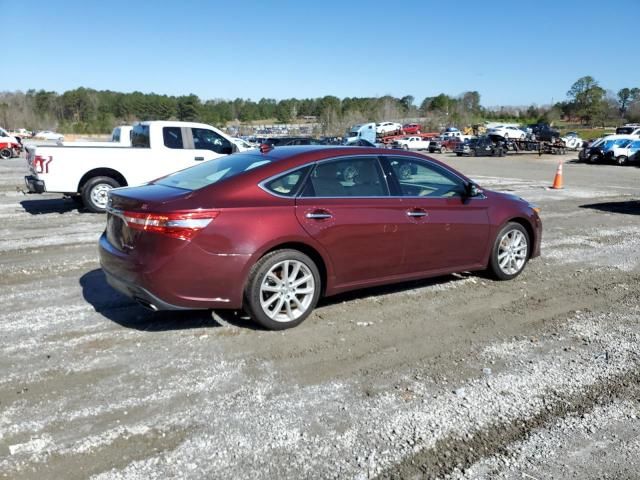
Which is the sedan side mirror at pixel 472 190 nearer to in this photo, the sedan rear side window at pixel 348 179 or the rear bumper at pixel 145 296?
the sedan rear side window at pixel 348 179

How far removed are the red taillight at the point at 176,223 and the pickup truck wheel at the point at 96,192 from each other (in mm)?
6936

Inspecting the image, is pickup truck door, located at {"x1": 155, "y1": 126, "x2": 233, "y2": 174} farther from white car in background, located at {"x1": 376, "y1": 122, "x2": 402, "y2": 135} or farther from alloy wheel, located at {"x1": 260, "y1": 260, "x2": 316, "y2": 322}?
white car in background, located at {"x1": 376, "y1": 122, "x2": 402, "y2": 135}

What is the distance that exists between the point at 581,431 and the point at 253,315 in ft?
8.27

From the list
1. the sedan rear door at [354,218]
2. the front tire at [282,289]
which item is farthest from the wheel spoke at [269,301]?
the sedan rear door at [354,218]

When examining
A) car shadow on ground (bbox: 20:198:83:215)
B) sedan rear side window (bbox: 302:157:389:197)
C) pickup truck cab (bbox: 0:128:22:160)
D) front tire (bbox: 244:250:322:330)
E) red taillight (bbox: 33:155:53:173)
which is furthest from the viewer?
pickup truck cab (bbox: 0:128:22:160)

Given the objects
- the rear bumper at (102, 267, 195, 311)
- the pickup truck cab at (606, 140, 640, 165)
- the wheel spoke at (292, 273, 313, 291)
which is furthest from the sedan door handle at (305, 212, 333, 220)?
the pickup truck cab at (606, 140, 640, 165)

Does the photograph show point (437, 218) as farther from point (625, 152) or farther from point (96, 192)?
point (625, 152)

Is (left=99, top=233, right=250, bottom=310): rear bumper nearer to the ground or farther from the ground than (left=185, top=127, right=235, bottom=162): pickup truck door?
nearer to the ground

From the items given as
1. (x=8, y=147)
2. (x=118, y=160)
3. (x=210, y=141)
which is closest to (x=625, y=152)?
(x=210, y=141)

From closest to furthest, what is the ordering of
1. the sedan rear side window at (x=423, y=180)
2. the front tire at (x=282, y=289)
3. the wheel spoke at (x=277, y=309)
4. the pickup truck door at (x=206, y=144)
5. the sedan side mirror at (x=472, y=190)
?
1. the front tire at (x=282, y=289)
2. the wheel spoke at (x=277, y=309)
3. the sedan rear side window at (x=423, y=180)
4. the sedan side mirror at (x=472, y=190)
5. the pickup truck door at (x=206, y=144)

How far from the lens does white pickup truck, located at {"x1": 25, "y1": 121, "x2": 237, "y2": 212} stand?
1002 centimetres

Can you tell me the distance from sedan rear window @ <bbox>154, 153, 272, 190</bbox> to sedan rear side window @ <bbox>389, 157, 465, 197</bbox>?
1378mm

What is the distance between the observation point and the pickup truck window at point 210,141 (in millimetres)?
11906

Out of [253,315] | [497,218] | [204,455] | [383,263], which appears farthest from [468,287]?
[204,455]
